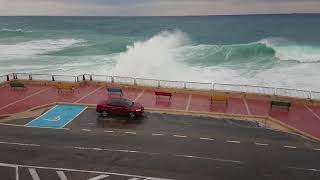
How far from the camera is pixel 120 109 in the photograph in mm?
24516

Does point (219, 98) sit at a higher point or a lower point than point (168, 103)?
higher

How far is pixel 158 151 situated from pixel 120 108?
6.75 m

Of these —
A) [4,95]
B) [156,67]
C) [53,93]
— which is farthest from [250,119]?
[156,67]

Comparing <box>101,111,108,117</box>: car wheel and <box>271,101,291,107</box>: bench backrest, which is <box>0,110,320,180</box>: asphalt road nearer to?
<box>101,111,108,117</box>: car wheel

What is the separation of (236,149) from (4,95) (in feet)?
68.6

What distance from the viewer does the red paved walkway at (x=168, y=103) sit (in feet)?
80.9

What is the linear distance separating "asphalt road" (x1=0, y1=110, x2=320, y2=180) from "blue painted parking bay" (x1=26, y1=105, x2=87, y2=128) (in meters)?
0.80

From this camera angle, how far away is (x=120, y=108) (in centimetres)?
2452

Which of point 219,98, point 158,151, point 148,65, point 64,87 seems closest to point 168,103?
point 219,98

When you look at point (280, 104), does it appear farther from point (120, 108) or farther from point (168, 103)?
point (120, 108)

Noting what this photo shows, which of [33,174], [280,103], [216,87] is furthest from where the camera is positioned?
[216,87]

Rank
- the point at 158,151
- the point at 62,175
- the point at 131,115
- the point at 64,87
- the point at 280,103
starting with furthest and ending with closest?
the point at 64,87 → the point at 280,103 → the point at 131,115 → the point at 158,151 → the point at 62,175

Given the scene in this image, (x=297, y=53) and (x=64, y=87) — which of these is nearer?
(x=64, y=87)

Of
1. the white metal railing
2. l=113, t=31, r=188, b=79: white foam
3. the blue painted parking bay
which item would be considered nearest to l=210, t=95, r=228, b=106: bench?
the white metal railing
